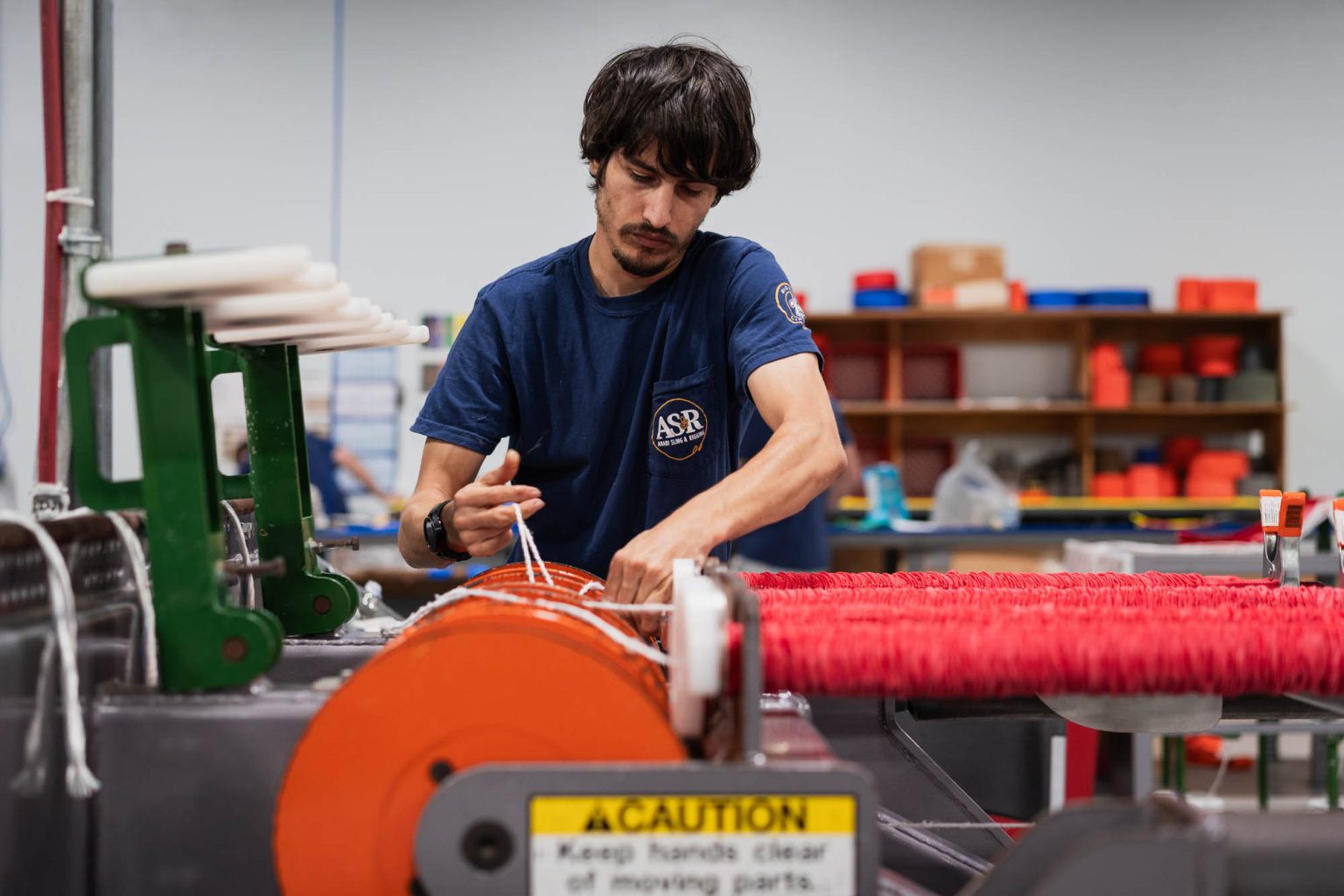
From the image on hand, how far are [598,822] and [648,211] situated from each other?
861mm

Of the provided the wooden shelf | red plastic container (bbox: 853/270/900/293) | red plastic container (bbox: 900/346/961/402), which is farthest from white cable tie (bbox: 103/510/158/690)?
red plastic container (bbox: 900/346/961/402)

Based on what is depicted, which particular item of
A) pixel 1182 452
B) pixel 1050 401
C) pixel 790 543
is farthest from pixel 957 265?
pixel 790 543

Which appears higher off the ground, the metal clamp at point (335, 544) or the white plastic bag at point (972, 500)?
the metal clamp at point (335, 544)

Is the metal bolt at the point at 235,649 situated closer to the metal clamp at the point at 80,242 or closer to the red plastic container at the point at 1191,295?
the metal clamp at the point at 80,242

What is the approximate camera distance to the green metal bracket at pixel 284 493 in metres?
1.17

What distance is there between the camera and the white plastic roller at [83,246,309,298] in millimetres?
785

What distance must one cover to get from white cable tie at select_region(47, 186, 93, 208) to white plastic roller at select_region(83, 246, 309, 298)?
82cm

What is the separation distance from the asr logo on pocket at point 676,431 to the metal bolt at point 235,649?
Result: 2.31ft

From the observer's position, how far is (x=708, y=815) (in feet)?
2.37

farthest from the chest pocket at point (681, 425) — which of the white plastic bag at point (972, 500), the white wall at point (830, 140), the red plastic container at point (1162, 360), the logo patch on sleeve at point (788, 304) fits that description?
the red plastic container at point (1162, 360)

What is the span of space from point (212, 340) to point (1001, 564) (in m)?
4.31

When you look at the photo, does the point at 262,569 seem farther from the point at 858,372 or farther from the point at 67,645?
the point at 858,372

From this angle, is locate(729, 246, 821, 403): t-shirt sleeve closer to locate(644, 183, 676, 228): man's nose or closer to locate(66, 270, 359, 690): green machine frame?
locate(644, 183, 676, 228): man's nose

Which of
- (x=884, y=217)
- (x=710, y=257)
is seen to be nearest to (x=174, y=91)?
(x=884, y=217)
